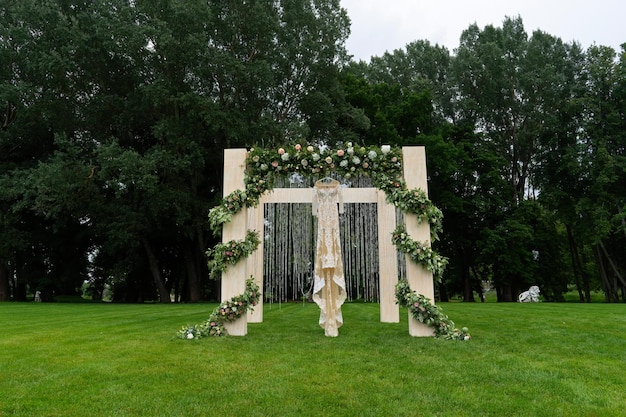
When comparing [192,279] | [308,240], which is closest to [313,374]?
[308,240]

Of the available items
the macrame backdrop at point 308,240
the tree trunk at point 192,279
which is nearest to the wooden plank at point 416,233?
the macrame backdrop at point 308,240

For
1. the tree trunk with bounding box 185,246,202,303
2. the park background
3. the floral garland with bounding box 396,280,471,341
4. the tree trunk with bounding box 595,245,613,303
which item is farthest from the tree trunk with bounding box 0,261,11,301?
the tree trunk with bounding box 595,245,613,303

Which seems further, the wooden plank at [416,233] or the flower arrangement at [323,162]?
the flower arrangement at [323,162]

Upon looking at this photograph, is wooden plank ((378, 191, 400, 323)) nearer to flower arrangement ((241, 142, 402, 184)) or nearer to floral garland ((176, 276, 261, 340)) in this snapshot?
flower arrangement ((241, 142, 402, 184))

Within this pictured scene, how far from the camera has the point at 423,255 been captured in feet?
26.7

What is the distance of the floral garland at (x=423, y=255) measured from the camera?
26.7 ft

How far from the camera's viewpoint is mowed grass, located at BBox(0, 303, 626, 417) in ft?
13.3

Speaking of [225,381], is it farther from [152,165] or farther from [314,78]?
[314,78]

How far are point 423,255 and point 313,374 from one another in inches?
147

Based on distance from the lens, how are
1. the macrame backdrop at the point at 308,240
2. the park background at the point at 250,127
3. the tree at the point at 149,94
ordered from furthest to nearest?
1. the park background at the point at 250,127
2. the tree at the point at 149,94
3. the macrame backdrop at the point at 308,240

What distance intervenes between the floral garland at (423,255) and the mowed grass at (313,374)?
1.26m

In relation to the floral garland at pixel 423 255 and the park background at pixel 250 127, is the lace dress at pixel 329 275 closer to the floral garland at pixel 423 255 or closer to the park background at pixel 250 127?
the floral garland at pixel 423 255

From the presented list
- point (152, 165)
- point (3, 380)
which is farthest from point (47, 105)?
point (3, 380)

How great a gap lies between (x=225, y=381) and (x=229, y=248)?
3713 millimetres
